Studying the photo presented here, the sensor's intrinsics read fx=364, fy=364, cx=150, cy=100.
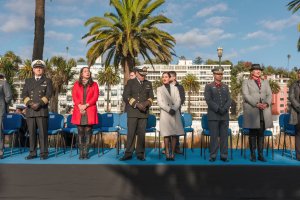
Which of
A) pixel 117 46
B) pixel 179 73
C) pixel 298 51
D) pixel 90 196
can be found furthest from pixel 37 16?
pixel 179 73

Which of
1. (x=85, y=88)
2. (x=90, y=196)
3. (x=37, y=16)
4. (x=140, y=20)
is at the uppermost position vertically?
(x=140, y=20)

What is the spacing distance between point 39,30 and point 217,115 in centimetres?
650

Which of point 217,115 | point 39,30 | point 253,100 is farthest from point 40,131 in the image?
point 39,30

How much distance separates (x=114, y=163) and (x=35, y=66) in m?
2.45

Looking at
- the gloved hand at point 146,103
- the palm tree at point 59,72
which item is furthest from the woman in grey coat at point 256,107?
the palm tree at point 59,72

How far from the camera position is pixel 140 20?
21.8 m

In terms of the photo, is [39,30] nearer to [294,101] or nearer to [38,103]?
[38,103]

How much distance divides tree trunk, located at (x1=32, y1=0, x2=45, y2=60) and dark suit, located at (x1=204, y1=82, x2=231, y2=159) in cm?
585

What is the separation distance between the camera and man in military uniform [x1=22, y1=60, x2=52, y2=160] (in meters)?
6.94

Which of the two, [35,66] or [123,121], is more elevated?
[35,66]

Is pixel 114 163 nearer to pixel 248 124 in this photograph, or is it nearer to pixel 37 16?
pixel 248 124

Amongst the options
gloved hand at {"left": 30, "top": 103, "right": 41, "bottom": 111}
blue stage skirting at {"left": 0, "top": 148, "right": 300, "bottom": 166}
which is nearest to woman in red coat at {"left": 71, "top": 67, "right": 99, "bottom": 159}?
blue stage skirting at {"left": 0, "top": 148, "right": 300, "bottom": 166}

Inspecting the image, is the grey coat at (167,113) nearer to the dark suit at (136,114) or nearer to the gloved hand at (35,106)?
the dark suit at (136,114)

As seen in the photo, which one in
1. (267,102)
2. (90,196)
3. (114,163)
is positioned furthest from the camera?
(267,102)
